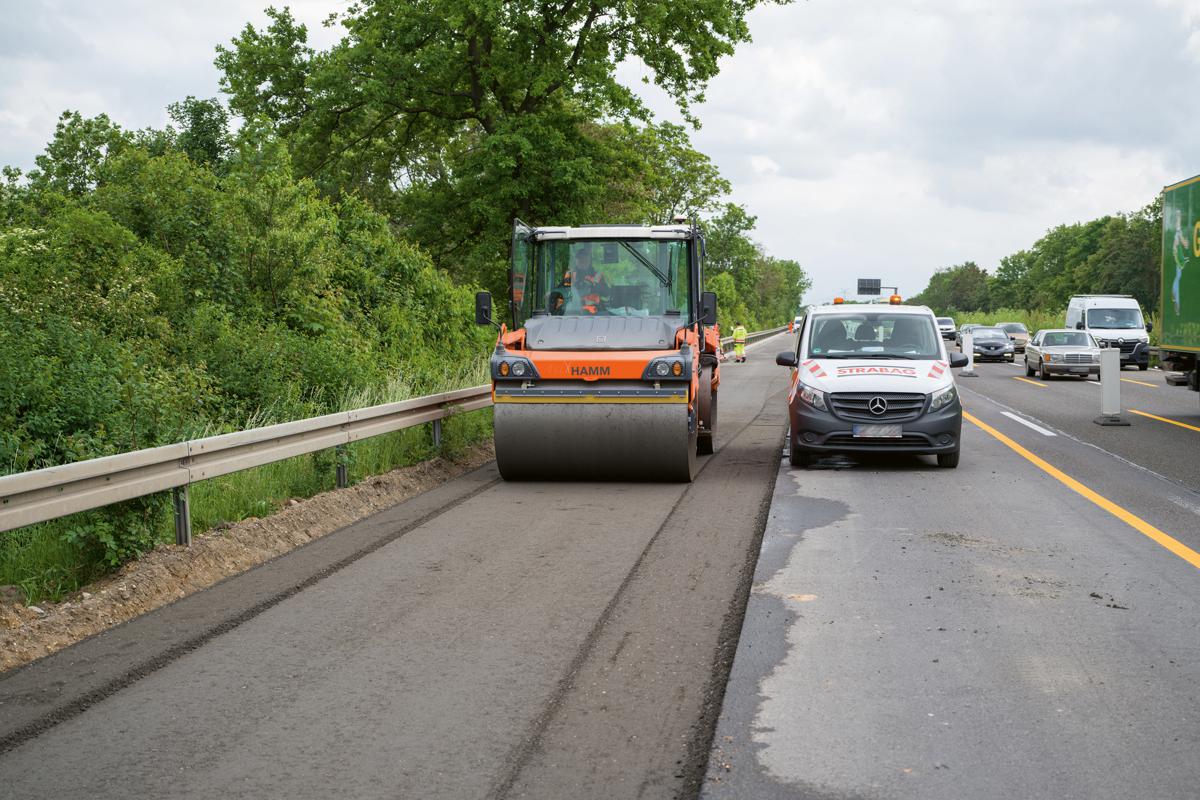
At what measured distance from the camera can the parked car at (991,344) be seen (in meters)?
45.6

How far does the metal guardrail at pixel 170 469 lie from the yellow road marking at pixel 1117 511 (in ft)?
21.2

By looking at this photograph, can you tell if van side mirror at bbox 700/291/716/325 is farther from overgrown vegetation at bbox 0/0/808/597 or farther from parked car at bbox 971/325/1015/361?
parked car at bbox 971/325/1015/361

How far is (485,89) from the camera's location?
3161 centimetres

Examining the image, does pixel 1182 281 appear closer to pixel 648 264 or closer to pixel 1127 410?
pixel 1127 410

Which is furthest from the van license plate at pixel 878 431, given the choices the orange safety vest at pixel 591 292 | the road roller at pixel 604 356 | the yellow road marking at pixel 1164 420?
the yellow road marking at pixel 1164 420

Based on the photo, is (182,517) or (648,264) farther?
(648,264)

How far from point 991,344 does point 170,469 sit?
138ft

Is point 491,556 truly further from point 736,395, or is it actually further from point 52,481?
point 736,395

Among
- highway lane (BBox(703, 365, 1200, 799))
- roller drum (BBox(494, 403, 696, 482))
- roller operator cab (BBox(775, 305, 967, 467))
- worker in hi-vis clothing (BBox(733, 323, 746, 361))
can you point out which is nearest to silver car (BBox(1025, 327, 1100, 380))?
worker in hi-vis clothing (BBox(733, 323, 746, 361))

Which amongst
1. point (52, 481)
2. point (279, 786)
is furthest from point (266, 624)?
point (279, 786)

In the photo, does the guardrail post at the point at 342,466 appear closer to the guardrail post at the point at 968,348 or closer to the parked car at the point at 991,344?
the guardrail post at the point at 968,348

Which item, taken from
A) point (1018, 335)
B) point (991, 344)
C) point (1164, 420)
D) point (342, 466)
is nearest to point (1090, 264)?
point (1018, 335)

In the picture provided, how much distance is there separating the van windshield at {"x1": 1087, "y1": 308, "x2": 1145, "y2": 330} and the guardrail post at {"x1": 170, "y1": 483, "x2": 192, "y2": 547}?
123 feet

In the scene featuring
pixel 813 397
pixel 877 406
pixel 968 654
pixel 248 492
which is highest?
pixel 813 397
